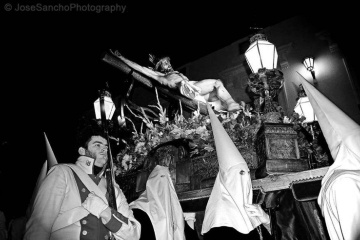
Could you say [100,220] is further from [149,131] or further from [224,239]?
[149,131]

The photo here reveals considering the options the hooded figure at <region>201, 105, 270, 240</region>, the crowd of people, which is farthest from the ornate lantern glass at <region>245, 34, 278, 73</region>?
the hooded figure at <region>201, 105, 270, 240</region>

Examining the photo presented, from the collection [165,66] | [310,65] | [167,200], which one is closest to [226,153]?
[167,200]

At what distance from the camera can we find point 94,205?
301 cm

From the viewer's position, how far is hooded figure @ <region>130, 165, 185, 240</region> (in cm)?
385

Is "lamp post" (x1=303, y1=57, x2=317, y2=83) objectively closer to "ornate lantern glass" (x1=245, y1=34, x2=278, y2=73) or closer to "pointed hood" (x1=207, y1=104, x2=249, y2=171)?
"ornate lantern glass" (x1=245, y1=34, x2=278, y2=73)

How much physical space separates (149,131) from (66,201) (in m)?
2.43

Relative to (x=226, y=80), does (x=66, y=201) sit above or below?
below

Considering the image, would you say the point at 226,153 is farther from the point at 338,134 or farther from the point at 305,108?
the point at 305,108

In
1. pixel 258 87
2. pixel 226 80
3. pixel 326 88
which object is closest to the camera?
pixel 258 87

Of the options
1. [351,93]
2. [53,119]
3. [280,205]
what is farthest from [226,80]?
[53,119]

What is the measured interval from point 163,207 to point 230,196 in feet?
3.42

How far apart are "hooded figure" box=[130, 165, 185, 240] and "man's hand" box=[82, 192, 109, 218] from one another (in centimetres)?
108

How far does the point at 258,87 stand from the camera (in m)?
4.20

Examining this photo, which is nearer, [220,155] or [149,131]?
[220,155]
